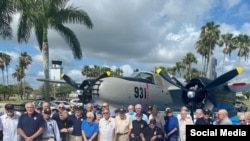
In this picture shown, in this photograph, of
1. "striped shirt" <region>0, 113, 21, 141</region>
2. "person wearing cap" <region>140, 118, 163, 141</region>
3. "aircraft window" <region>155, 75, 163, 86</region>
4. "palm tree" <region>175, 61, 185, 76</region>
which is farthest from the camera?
"palm tree" <region>175, 61, 185, 76</region>

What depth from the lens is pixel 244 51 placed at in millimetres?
65188

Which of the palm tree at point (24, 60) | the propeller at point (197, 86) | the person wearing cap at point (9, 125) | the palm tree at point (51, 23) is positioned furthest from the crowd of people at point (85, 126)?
the palm tree at point (24, 60)

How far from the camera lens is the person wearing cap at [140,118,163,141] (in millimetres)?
8806

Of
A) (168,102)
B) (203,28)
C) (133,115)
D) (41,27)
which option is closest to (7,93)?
(203,28)

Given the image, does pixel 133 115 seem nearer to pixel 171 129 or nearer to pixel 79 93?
pixel 171 129

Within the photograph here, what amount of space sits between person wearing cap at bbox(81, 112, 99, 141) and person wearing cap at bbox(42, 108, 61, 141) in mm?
698

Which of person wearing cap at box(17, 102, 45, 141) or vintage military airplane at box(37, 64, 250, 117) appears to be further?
vintage military airplane at box(37, 64, 250, 117)

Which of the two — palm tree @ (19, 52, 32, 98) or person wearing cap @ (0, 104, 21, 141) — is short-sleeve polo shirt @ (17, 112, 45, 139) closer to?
person wearing cap @ (0, 104, 21, 141)

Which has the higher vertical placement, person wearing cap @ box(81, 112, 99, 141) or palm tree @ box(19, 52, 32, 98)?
palm tree @ box(19, 52, 32, 98)

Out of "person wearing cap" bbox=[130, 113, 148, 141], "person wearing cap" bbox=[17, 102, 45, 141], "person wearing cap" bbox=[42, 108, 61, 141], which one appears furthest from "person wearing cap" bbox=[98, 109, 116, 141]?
"person wearing cap" bbox=[17, 102, 45, 141]

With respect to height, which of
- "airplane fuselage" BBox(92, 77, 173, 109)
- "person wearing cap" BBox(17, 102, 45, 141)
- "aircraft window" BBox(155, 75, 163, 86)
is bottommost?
"person wearing cap" BBox(17, 102, 45, 141)

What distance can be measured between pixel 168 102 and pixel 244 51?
51379 mm

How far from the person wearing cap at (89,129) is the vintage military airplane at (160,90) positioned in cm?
559

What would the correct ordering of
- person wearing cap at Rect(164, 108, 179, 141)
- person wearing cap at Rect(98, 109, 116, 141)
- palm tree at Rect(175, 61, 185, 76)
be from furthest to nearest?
Answer: palm tree at Rect(175, 61, 185, 76)
person wearing cap at Rect(164, 108, 179, 141)
person wearing cap at Rect(98, 109, 116, 141)
